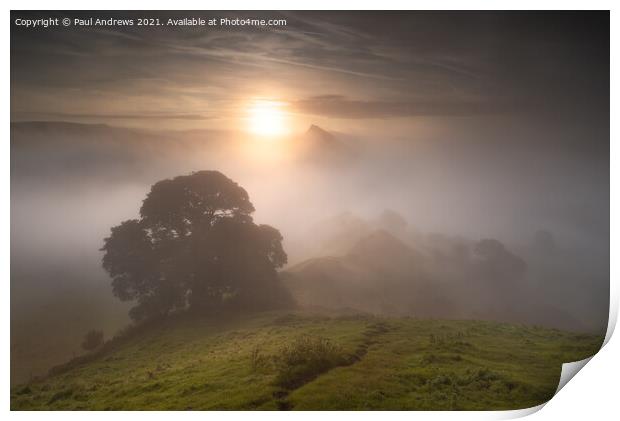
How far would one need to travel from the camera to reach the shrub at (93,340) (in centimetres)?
905

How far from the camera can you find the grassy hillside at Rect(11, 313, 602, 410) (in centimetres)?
848

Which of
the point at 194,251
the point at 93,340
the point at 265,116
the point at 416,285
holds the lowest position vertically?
the point at 93,340

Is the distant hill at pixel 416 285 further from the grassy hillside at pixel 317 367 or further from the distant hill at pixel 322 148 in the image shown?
the distant hill at pixel 322 148

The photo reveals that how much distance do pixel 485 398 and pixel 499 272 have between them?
6.71ft

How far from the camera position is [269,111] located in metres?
9.20

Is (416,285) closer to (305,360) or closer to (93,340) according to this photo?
(305,360)

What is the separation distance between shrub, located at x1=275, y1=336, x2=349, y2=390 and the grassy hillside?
2 centimetres

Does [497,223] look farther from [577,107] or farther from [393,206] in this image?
[577,107]

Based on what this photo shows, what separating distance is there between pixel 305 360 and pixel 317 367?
0.22m

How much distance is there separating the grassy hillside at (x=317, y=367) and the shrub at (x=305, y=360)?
16 mm

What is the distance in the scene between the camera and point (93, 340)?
29.8ft

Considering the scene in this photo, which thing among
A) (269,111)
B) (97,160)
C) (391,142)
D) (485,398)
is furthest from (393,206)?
(97,160)

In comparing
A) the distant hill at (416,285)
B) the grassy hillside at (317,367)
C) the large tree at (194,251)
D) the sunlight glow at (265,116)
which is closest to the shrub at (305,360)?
the grassy hillside at (317,367)

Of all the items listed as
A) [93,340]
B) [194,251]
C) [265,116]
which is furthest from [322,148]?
[93,340]
